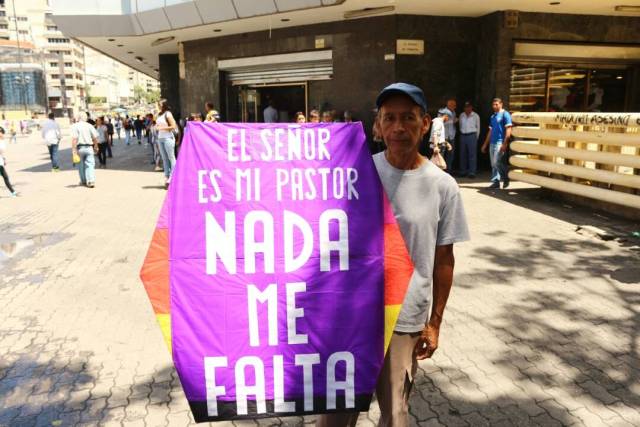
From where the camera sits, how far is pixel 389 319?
6.91 feet

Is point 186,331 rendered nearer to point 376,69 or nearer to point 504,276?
point 504,276

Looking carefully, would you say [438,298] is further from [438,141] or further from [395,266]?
[438,141]

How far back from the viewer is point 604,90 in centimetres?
1562

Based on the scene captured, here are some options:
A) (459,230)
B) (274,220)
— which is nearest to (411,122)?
(459,230)

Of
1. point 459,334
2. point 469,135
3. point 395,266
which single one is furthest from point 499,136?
point 395,266

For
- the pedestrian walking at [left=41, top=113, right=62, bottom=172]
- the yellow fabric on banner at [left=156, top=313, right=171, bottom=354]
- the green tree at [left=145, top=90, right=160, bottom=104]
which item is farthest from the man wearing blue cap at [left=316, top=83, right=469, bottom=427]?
the green tree at [left=145, top=90, right=160, bottom=104]

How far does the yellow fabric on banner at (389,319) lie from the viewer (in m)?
2.10

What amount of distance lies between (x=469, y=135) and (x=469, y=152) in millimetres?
434

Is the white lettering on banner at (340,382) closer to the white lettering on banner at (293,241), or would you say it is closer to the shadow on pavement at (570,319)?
the white lettering on banner at (293,241)

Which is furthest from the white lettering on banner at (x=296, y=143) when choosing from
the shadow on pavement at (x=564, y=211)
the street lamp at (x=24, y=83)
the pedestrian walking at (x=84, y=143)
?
the street lamp at (x=24, y=83)

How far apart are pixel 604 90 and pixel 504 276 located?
12697mm

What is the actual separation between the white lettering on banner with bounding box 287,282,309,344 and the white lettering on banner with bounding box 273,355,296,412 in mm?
93

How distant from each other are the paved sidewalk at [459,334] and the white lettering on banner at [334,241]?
1521 millimetres

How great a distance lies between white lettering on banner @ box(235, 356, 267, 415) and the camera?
2033 millimetres
